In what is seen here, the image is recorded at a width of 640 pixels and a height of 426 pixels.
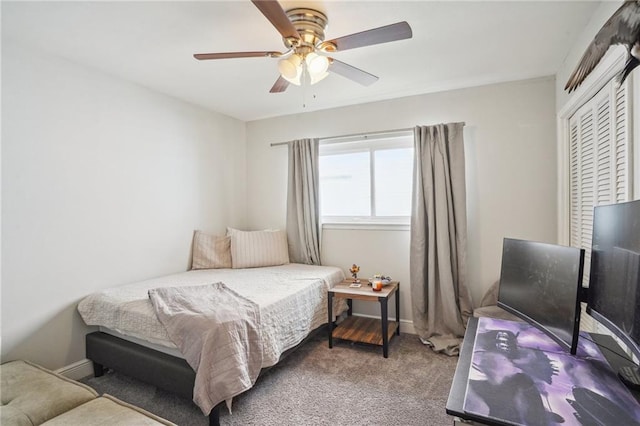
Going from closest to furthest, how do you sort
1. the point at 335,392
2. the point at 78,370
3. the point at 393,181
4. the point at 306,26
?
the point at 306,26
the point at 335,392
the point at 78,370
the point at 393,181

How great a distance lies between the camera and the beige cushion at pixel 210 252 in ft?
11.1

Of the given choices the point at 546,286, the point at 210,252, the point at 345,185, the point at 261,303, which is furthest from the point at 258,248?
the point at 546,286

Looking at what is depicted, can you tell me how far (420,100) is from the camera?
3209 mm

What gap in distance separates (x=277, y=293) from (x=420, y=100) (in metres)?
2.34

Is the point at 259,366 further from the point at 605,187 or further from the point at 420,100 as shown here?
the point at 420,100

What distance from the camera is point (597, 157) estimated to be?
2.00 meters

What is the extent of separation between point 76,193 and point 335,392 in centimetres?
244

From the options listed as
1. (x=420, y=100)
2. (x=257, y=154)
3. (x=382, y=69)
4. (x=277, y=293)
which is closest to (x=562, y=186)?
(x=420, y=100)

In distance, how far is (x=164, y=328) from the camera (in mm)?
1963

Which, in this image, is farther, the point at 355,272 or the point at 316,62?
the point at 355,272

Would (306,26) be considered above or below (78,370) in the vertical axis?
above

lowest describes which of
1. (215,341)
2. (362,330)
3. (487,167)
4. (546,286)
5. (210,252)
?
(362,330)

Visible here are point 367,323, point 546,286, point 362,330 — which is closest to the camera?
point 546,286

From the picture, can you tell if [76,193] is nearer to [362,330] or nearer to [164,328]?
[164,328]
